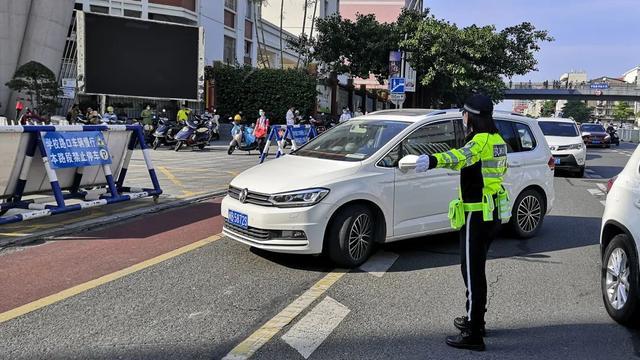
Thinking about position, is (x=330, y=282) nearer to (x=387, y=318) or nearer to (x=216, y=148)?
(x=387, y=318)

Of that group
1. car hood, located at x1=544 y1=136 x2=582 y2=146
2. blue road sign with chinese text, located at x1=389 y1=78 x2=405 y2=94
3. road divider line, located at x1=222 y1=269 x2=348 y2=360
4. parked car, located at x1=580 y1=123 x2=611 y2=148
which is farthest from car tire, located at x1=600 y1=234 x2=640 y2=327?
parked car, located at x1=580 y1=123 x2=611 y2=148

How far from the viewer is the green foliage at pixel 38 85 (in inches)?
763

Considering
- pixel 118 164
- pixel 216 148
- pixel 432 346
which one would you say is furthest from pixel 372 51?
pixel 432 346

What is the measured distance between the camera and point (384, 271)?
19.9 ft

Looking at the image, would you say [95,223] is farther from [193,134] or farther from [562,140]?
[562,140]

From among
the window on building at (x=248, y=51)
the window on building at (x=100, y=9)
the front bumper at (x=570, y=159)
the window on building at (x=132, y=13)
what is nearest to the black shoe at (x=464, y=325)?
the front bumper at (x=570, y=159)

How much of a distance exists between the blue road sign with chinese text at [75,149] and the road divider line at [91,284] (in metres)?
2.28

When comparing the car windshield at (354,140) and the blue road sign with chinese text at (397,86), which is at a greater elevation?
the blue road sign with chinese text at (397,86)

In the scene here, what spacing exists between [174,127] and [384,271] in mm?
15842

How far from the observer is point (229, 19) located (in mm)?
32031

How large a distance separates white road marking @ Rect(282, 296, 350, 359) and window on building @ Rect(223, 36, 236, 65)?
28452 millimetres

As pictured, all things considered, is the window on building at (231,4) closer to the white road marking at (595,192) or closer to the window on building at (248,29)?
the window on building at (248,29)

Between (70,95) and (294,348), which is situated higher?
(70,95)

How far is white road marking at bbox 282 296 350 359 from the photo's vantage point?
416 cm
